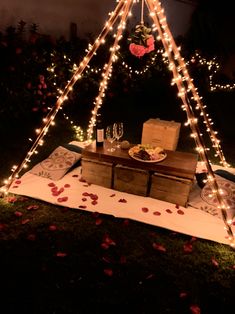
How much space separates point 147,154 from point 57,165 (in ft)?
5.30

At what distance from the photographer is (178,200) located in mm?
3865

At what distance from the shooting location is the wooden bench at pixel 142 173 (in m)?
3.71

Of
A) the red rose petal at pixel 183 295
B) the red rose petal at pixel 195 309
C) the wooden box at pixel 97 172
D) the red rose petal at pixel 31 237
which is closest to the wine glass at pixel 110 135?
the wooden box at pixel 97 172

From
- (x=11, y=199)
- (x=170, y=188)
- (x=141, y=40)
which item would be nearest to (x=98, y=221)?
(x=170, y=188)


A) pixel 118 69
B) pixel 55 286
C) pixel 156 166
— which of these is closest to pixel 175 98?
pixel 118 69

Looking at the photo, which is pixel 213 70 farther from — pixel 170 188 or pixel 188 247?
pixel 188 247

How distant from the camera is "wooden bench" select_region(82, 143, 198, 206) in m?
3.71

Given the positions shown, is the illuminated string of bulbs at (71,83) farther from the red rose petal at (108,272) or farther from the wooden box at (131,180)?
the red rose petal at (108,272)

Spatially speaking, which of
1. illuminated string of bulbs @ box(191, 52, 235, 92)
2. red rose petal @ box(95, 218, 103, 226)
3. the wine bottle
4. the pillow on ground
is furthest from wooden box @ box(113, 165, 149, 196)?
illuminated string of bulbs @ box(191, 52, 235, 92)

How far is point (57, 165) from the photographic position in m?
4.61

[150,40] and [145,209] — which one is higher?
[150,40]

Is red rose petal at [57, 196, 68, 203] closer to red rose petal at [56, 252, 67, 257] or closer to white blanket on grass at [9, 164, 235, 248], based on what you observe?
white blanket on grass at [9, 164, 235, 248]

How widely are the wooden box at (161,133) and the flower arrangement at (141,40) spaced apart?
1.42m

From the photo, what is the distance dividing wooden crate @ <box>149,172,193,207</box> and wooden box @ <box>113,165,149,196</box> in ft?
0.37
